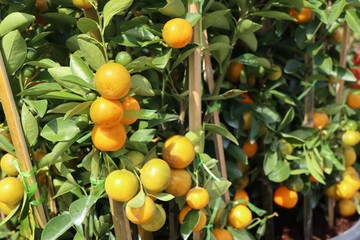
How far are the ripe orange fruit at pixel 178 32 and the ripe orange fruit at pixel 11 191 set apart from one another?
12.0 inches

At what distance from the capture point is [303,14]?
0.93 metres

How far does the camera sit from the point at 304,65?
998 millimetres

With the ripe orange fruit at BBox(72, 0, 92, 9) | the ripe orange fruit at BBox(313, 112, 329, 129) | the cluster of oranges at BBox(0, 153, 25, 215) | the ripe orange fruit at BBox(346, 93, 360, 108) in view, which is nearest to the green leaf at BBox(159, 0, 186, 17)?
the ripe orange fruit at BBox(72, 0, 92, 9)

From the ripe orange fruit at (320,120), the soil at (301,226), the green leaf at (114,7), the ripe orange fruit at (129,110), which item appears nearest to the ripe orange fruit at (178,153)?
the ripe orange fruit at (129,110)

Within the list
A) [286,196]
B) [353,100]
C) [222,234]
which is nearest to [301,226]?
[286,196]

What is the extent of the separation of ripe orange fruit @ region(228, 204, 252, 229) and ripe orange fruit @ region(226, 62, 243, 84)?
0.88 ft

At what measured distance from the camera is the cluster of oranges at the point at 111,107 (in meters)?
0.56

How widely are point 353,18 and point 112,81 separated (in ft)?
1.72

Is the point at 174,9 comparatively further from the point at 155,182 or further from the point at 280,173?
the point at 280,173

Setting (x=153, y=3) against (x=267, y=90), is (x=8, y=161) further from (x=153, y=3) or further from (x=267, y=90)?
(x=267, y=90)

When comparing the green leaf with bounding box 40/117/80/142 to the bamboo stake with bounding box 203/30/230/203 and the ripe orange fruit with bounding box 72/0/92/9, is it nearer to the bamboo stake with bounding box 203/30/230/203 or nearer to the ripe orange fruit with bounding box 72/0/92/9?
the ripe orange fruit with bounding box 72/0/92/9

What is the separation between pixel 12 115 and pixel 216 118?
0.35 meters

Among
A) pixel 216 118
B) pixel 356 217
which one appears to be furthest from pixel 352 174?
pixel 216 118

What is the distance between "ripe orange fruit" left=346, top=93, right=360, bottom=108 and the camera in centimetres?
111
